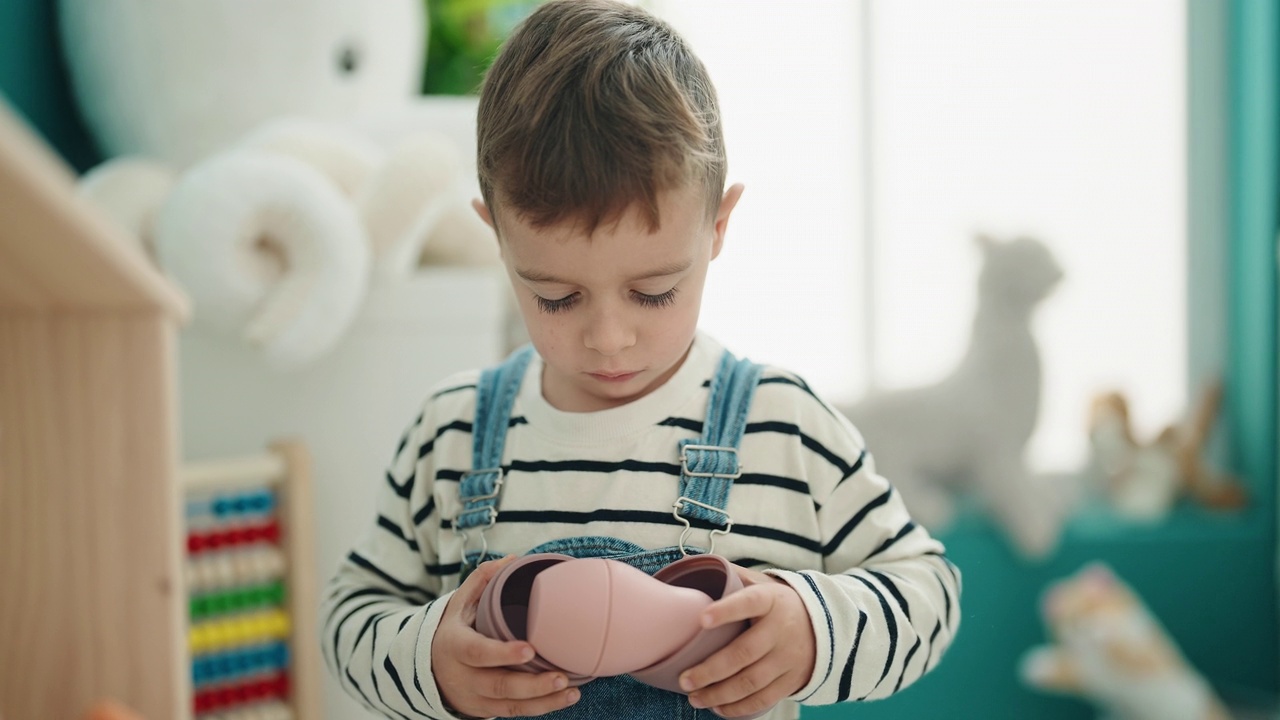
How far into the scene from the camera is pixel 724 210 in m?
0.64

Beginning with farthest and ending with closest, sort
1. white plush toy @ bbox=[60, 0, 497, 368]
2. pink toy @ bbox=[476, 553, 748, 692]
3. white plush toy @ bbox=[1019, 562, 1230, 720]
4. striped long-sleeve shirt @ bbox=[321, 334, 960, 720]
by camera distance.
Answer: white plush toy @ bbox=[1019, 562, 1230, 720], white plush toy @ bbox=[60, 0, 497, 368], striped long-sleeve shirt @ bbox=[321, 334, 960, 720], pink toy @ bbox=[476, 553, 748, 692]

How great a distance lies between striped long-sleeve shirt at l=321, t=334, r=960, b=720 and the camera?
61 cm

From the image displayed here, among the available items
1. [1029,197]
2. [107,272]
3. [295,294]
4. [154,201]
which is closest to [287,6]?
[154,201]

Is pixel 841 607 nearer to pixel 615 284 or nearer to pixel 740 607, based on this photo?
pixel 740 607

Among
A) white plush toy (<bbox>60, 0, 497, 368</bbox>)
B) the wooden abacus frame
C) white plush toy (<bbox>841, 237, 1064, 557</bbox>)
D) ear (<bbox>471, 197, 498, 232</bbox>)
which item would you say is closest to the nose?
ear (<bbox>471, 197, 498, 232</bbox>)

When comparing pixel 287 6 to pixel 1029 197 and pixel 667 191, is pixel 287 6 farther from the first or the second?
pixel 1029 197

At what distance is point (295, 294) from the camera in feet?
3.30

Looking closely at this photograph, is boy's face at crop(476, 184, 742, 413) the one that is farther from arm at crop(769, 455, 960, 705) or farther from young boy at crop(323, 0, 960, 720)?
arm at crop(769, 455, 960, 705)

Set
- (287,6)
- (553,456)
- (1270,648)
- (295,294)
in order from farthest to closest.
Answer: (1270,648) < (287,6) < (295,294) < (553,456)

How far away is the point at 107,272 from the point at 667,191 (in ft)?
0.95

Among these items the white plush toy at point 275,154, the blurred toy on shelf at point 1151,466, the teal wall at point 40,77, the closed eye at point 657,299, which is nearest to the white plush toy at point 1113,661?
the blurred toy on shelf at point 1151,466

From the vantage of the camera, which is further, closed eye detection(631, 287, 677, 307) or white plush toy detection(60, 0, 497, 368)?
white plush toy detection(60, 0, 497, 368)

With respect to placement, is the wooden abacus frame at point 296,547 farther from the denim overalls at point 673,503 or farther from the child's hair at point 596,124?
the child's hair at point 596,124

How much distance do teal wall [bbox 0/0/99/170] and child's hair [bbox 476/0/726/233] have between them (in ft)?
3.09
